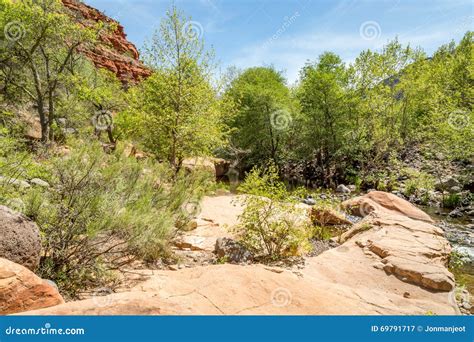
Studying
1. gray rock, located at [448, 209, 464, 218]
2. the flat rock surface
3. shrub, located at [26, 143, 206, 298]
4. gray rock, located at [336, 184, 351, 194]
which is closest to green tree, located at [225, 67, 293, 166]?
gray rock, located at [336, 184, 351, 194]

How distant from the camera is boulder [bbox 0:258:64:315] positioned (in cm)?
358

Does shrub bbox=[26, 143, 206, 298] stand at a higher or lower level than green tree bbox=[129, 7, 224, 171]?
lower

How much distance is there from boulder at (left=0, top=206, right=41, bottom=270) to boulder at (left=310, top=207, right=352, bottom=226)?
10112 millimetres

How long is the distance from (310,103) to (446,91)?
16953mm

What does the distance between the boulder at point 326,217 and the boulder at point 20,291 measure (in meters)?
10.3

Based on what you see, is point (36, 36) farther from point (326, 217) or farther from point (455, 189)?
point (455, 189)

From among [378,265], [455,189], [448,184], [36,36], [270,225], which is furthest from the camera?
[448,184]

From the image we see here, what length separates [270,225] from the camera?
789 cm

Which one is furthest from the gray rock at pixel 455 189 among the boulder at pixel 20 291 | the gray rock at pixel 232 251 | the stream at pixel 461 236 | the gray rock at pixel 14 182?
the gray rock at pixel 14 182

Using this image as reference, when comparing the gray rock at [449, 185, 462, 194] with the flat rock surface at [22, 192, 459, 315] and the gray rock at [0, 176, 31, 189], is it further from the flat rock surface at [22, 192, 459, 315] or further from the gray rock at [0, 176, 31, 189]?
the gray rock at [0, 176, 31, 189]

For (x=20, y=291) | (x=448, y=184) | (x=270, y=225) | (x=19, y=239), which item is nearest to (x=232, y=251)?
(x=270, y=225)

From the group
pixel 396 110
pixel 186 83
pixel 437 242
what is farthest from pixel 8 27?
pixel 396 110

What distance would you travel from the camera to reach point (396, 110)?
81.6ft

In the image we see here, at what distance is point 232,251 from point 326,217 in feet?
21.3
